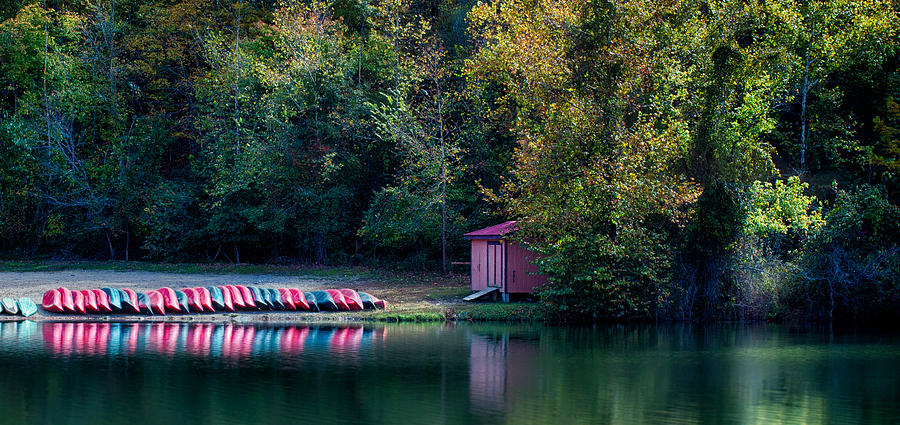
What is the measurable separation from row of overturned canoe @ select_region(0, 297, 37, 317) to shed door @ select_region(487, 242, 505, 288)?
16151 mm

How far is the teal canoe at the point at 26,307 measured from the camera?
30.5 m

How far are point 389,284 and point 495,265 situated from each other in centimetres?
690

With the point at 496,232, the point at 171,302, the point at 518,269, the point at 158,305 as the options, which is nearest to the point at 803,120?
the point at 518,269

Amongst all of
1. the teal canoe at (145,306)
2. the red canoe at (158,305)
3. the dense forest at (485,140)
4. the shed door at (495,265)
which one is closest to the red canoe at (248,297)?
the red canoe at (158,305)

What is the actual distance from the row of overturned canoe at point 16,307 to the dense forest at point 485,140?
13973 mm

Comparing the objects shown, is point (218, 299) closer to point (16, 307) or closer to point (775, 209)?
point (16, 307)

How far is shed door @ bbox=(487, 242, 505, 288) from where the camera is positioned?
33781mm

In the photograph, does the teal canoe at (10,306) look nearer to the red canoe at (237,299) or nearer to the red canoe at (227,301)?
the red canoe at (227,301)

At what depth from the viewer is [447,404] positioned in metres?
17.0

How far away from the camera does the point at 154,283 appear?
38062 millimetres

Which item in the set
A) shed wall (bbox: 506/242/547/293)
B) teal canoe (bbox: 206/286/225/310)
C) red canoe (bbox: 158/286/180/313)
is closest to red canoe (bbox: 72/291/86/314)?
red canoe (bbox: 158/286/180/313)

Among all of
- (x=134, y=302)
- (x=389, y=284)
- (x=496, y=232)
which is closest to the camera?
(x=134, y=302)

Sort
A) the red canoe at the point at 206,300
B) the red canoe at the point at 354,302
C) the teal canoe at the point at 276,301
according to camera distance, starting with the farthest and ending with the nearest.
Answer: the red canoe at the point at 354,302 → the teal canoe at the point at 276,301 → the red canoe at the point at 206,300

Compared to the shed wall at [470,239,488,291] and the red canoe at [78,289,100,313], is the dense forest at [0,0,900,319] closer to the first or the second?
the shed wall at [470,239,488,291]
